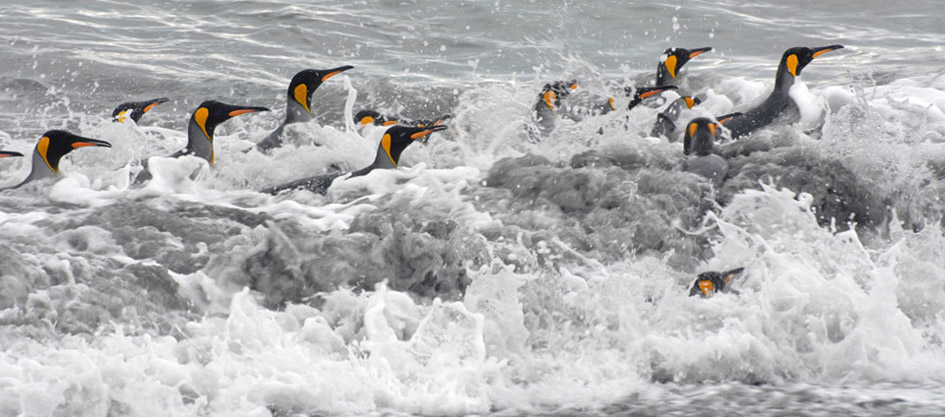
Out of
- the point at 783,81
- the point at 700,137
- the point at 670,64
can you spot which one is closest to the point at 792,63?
the point at 783,81

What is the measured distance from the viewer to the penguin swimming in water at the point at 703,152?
5466mm

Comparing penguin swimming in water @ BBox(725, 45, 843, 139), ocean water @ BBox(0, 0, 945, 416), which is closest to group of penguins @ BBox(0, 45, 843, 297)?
penguin swimming in water @ BBox(725, 45, 843, 139)

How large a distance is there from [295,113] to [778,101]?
331cm

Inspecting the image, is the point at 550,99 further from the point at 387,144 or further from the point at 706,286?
the point at 706,286

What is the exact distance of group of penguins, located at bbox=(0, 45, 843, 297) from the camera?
559cm

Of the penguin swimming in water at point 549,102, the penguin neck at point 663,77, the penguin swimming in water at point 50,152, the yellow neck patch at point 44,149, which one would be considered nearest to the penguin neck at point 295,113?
the penguin swimming in water at point 549,102

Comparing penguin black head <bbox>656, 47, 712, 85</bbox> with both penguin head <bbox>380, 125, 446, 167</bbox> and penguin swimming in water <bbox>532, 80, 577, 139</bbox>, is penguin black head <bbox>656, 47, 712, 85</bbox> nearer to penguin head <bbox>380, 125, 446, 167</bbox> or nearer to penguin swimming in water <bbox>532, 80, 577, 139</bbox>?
penguin swimming in water <bbox>532, 80, 577, 139</bbox>

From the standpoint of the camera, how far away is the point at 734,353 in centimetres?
410

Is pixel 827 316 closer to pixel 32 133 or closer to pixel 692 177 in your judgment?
pixel 692 177

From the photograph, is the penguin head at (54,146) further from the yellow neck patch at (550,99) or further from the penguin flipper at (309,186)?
the yellow neck patch at (550,99)

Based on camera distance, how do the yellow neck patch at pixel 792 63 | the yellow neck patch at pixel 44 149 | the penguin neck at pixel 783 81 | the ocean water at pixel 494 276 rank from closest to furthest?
the ocean water at pixel 494 276
the yellow neck patch at pixel 44 149
the penguin neck at pixel 783 81
the yellow neck patch at pixel 792 63

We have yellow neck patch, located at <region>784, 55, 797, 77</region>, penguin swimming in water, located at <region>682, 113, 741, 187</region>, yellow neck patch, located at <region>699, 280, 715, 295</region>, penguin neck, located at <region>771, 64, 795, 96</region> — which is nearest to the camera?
yellow neck patch, located at <region>699, 280, 715, 295</region>

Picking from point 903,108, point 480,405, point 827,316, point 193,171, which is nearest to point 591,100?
point 903,108

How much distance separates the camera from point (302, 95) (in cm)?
758
